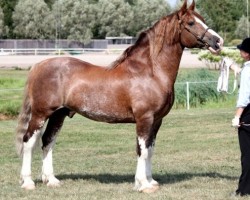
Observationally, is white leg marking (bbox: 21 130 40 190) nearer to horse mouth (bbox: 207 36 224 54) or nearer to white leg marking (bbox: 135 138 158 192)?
white leg marking (bbox: 135 138 158 192)

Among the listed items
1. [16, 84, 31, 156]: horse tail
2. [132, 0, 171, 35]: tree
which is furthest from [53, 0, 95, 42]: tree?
[16, 84, 31, 156]: horse tail

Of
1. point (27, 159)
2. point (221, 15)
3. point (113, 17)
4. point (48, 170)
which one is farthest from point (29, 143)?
point (221, 15)

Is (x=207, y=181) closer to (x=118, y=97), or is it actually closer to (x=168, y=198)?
(x=168, y=198)

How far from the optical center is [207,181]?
932 centimetres

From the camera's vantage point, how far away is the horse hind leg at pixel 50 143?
9.27 m

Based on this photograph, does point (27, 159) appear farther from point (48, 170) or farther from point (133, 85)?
point (133, 85)

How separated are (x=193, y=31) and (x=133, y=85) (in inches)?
43.7

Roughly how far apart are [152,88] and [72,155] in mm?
4472

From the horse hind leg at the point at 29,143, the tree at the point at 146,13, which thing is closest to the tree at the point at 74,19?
the tree at the point at 146,13

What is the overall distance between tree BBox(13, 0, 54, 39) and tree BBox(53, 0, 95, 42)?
125 cm

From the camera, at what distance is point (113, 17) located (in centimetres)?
7838

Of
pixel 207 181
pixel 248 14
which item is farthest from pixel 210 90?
pixel 248 14

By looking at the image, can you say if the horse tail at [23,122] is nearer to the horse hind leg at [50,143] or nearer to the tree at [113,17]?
the horse hind leg at [50,143]

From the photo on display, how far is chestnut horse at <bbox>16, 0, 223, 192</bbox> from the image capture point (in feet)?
28.0
